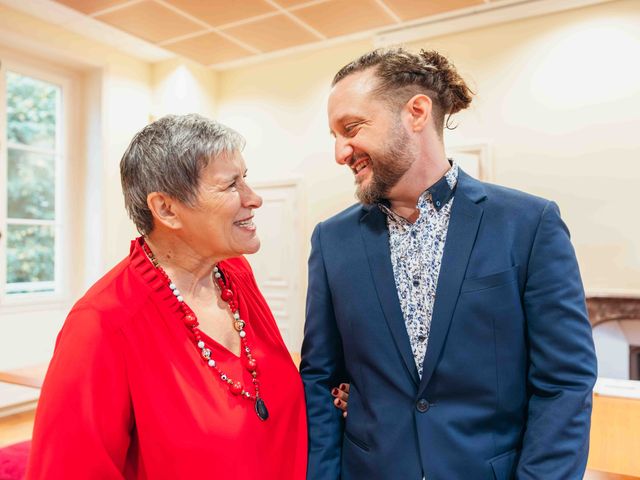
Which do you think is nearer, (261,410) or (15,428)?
(261,410)

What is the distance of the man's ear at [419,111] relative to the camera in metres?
1.33

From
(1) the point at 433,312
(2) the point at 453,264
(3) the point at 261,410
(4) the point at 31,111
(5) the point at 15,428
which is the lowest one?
(5) the point at 15,428

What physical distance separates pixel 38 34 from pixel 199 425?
433 centimetres

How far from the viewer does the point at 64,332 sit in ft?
3.84

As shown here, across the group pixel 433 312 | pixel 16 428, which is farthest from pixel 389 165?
pixel 16 428

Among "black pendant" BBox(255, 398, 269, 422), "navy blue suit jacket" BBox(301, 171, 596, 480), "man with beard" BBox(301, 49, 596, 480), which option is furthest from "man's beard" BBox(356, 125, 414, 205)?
"black pendant" BBox(255, 398, 269, 422)

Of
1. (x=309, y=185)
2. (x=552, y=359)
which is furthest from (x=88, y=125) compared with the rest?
(x=552, y=359)

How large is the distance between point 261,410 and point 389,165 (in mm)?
660

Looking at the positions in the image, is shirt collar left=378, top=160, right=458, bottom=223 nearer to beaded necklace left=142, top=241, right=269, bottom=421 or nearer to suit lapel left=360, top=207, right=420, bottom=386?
suit lapel left=360, top=207, right=420, bottom=386

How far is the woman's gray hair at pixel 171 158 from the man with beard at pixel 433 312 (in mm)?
313

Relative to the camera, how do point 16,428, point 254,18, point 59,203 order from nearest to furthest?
point 16,428 → point 254,18 → point 59,203

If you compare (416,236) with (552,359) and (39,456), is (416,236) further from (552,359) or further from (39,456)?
(39,456)

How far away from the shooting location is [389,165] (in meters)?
1.30

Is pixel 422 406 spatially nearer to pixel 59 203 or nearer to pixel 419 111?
pixel 419 111
